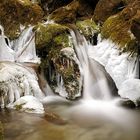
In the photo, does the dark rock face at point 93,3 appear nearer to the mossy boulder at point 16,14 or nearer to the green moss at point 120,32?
the mossy boulder at point 16,14

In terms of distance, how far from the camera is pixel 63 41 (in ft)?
36.3

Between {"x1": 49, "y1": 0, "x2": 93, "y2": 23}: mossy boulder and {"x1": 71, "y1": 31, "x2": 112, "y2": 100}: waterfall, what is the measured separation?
6.44 ft

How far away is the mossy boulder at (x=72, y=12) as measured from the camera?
44.2ft

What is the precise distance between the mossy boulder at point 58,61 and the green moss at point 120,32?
1385mm

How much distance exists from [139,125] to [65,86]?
3083 mm

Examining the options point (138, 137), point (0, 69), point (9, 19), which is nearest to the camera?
point (138, 137)

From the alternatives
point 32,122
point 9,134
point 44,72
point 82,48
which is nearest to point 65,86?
point 44,72

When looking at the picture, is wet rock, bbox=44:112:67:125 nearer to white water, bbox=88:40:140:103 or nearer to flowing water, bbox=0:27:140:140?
flowing water, bbox=0:27:140:140

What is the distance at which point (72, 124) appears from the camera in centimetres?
778

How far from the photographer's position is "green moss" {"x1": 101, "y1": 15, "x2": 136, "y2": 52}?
1054cm

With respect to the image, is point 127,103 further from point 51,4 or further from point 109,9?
point 51,4

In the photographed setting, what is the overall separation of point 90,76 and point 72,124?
118 inches

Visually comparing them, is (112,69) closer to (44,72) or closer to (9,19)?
(44,72)

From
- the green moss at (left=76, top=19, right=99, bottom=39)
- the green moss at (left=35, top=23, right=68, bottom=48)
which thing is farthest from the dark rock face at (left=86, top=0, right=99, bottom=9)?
the green moss at (left=35, top=23, right=68, bottom=48)
